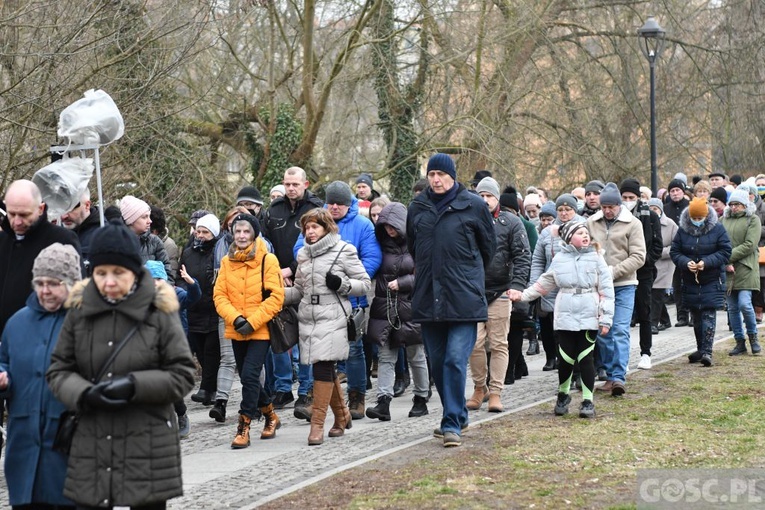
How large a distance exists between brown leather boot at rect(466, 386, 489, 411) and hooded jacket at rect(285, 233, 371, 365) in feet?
6.26

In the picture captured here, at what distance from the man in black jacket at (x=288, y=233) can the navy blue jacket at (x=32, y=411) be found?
18.0 feet

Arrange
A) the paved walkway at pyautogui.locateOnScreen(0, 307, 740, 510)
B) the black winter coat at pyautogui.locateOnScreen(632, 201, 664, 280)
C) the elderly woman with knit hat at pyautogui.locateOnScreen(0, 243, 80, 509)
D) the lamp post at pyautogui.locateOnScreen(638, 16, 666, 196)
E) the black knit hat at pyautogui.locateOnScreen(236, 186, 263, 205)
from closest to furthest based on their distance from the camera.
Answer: the elderly woman with knit hat at pyautogui.locateOnScreen(0, 243, 80, 509) < the paved walkway at pyautogui.locateOnScreen(0, 307, 740, 510) < the black knit hat at pyautogui.locateOnScreen(236, 186, 263, 205) < the black winter coat at pyautogui.locateOnScreen(632, 201, 664, 280) < the lamp post at pyautogui.locateOnScreen(638, 16, 666, 196)

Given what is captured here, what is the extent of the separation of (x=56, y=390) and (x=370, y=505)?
8.18 ft

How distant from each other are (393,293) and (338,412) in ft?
4.78

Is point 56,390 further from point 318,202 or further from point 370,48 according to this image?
point 370,48

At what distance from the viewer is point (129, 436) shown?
560 centimetres

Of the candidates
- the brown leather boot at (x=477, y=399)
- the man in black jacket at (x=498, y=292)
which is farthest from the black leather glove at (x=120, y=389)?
the brown leather boot at (x=477, y=399)

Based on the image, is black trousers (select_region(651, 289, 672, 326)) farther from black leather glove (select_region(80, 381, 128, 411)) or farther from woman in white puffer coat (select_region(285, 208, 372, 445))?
black leather glove (select_region(80, 381, 128, 411))

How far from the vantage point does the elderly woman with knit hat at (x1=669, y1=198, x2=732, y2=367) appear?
1398cm

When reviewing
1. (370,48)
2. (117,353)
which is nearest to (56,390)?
(117,353)

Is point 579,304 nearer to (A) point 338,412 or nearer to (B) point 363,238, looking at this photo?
(B) point 363,238

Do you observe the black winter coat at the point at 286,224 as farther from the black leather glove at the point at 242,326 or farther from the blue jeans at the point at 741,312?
the blue jeans at the point at 741,312

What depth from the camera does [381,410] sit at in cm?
1086

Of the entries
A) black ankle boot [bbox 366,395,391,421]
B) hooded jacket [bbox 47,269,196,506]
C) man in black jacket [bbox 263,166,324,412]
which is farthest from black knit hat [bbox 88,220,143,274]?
man in black jacket [bbox 263,166,324,412]
